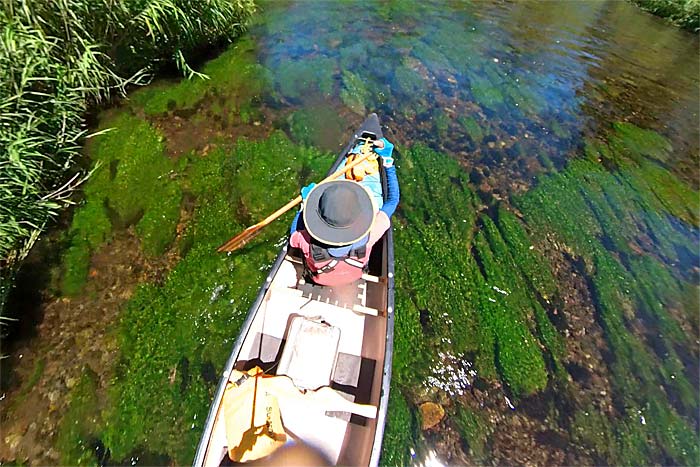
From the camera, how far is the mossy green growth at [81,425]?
4375 millimetres

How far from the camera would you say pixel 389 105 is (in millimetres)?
10141

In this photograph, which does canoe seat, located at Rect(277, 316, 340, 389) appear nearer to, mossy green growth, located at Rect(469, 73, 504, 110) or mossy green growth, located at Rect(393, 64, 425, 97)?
mossy green growth, located at Rect(393, 64, 425, 97)

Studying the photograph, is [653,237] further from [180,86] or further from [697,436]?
[180,86]

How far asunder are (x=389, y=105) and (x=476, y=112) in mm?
2406

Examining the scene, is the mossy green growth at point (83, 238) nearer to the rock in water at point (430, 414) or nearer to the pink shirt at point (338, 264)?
the pink shirt at point (338, 264)

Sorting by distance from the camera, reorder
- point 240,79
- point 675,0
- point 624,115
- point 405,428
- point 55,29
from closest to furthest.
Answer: point 405,428 → point 55,29 → point 240,79 → point 624,115 → point 675,0

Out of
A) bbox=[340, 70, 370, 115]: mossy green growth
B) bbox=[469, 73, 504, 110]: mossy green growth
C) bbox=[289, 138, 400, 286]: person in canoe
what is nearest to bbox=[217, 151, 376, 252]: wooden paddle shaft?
bbox=[289, 138, 400, 286]: person in canoe

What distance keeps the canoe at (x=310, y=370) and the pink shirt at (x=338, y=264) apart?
0.97 ft

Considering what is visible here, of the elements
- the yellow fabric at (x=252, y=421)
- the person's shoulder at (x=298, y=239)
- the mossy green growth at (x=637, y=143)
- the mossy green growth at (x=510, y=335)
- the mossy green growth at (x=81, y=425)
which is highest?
the person's shoulder at (x=298, y=239)

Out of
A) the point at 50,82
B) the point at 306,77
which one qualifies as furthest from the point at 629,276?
the point at 50,82

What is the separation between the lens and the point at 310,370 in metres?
4.38

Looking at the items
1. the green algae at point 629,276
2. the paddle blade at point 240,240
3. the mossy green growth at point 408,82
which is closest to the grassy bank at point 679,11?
the green algae at point 629,276

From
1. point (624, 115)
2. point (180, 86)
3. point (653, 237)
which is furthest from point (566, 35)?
point (180, 86)

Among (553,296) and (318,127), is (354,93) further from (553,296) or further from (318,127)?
(553,296)
